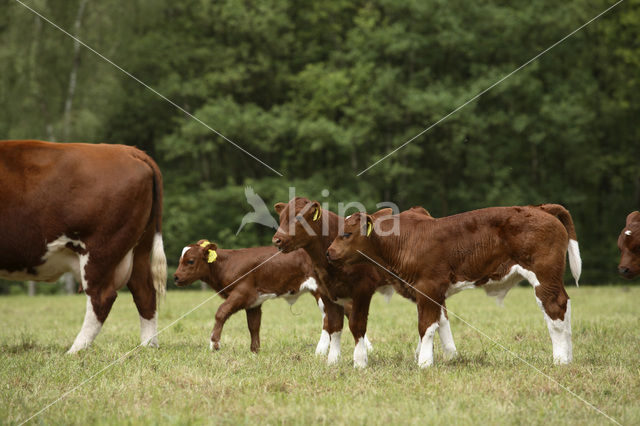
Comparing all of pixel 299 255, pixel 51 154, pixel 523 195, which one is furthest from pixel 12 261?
pixel 523 195

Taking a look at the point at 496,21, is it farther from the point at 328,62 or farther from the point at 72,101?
the point at 72,101

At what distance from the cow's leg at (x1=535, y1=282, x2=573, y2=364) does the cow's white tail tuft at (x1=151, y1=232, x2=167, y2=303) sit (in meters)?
4.13

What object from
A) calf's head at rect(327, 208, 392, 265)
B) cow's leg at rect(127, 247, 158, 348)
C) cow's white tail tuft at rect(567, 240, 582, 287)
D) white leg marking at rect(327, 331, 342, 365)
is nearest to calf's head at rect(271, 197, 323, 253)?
calf's head at rect(327, 208, 392, 265)

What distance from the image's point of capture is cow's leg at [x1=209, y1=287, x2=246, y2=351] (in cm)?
809

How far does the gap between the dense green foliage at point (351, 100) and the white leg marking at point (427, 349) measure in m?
20.8

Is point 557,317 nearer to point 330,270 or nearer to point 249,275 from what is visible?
point 330,270

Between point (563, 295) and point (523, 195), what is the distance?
2199cm

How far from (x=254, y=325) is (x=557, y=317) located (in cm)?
369

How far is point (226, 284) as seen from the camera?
9172mm

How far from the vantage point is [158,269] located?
8039 millimetres

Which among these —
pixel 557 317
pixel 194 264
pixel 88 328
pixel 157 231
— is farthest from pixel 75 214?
pixel 557 317

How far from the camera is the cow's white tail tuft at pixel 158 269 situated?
788cm

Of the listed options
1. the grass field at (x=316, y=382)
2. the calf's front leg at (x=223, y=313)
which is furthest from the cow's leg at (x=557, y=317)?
the calf's front leg at (x=223, y=313)

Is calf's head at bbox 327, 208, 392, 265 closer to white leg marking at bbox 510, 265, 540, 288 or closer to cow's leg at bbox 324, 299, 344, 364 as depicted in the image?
cow's leg at bbox 324, 299, 344, 364
